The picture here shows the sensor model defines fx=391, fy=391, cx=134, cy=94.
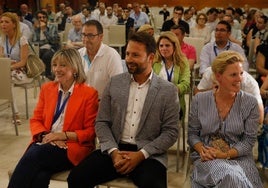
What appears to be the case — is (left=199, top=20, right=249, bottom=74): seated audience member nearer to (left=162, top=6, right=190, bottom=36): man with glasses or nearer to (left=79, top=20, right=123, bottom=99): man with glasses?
(left=79, top=20, right=123, bottom=99): man with glasses

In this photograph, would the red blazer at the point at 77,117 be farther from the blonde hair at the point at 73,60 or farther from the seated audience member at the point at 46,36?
the seated audience member at the point at 46,36

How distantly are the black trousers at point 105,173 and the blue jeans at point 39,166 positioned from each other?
14 centimetres

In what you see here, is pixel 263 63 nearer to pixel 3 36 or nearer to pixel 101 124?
pixel 101 124

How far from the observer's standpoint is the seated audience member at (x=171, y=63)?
3498 millimetres

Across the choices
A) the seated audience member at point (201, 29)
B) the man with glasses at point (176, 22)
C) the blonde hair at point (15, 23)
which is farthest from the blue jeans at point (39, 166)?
the seated audience member at point (201, 29)

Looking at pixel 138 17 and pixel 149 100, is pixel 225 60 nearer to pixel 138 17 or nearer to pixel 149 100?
pixel 149 100

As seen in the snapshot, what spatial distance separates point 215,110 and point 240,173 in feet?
1.39

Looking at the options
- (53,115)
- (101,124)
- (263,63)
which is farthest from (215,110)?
(263,63)

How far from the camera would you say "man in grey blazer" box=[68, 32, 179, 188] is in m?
2.21

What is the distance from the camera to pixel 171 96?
236cm

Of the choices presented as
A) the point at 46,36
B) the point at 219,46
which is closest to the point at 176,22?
the point at 46,36

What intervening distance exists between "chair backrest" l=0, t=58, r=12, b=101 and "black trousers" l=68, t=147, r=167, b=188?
1.97m

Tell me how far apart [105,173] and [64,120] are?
477mm

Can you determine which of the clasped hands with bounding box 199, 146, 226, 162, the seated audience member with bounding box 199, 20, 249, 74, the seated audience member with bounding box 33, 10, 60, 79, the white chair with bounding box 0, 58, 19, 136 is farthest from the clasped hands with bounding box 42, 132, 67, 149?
the seated audience member with bounding box 33, 10, 60, 79
